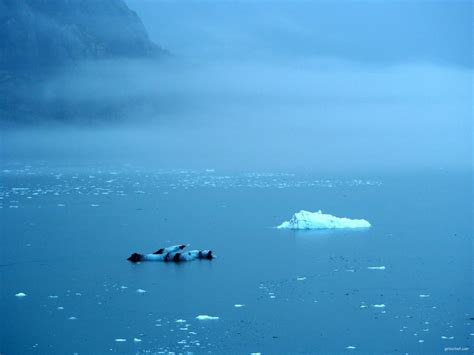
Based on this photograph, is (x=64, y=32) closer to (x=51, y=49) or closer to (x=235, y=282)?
(x=51, y=49)

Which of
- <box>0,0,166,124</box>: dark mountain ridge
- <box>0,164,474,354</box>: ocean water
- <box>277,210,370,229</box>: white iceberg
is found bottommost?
<box>0,164,474,354</box>: ocean water

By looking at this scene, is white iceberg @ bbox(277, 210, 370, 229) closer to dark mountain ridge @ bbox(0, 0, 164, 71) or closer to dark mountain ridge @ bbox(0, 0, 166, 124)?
dark mountain ridge @ bbox(0, 0, 166, 124)

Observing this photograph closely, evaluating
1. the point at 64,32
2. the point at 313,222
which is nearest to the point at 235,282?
the point at 313,222

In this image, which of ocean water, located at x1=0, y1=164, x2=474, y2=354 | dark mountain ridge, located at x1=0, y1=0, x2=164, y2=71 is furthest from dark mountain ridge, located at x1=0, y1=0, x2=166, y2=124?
ocean water, located at x1=0, y1=164, x2=474, y2=354

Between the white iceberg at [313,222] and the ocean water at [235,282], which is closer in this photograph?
the ocean water at [235,282]

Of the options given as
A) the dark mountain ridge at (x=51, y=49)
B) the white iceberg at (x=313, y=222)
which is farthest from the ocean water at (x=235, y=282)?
the dark mountain ridge at (x=51, y=49)

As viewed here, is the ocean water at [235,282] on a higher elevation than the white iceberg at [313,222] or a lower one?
lower

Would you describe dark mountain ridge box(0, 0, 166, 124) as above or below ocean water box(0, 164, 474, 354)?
above

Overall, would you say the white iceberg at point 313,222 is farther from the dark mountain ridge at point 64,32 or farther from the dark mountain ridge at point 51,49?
the dark mountain ridge at point 64,32

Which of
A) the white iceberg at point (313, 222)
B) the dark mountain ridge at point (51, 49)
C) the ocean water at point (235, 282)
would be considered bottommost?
the ocean water at point (235, 282)

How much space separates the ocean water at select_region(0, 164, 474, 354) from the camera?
12.9m

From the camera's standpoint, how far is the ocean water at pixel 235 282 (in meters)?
12.9

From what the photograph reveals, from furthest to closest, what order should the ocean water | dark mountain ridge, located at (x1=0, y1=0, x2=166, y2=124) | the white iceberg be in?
dark mountain ridge, located at (x1=0, y1=0, x2=166, y2=124), the white iceberg, the ocean water

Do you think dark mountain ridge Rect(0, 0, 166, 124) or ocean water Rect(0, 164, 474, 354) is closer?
ocean water Rect(0, 164, 474, 354)
